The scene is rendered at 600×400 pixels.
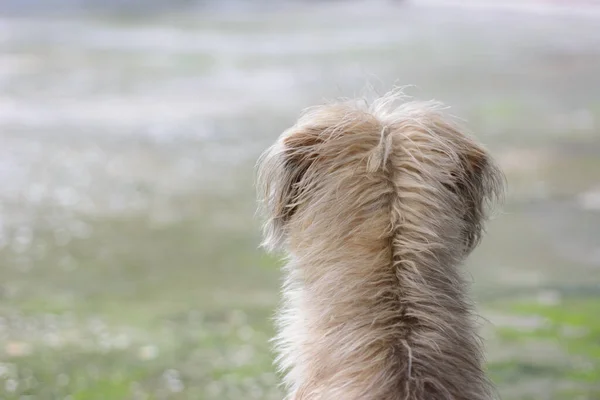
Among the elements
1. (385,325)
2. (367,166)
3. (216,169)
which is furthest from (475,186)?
(216,169)

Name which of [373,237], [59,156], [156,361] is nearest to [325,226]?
[373,237]

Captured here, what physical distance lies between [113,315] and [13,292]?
0.32m

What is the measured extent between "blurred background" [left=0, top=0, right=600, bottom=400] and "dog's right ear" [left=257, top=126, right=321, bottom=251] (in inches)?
48.4

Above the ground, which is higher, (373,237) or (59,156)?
(373,237)

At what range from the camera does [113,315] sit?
2.88 m

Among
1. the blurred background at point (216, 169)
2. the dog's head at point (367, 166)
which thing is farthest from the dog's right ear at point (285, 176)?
the blurred background at point (216, 169)

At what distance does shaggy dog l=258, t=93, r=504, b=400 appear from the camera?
47.2 inches

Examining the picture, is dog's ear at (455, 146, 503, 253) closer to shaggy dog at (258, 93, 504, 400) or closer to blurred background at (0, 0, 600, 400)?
shaggy dog at (258, 93, 504, 400)

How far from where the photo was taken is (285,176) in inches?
53.8

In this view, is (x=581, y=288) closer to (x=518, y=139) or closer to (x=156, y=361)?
(x=518, y=139)

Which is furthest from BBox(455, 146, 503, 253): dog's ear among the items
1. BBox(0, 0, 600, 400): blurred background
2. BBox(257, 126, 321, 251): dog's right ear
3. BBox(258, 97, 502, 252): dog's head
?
BBox(0, 0, 600, 400): blurred background

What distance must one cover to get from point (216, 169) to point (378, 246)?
2426 millimetres

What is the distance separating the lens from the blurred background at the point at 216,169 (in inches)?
107

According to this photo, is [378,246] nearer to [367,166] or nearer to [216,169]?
[367,166]
